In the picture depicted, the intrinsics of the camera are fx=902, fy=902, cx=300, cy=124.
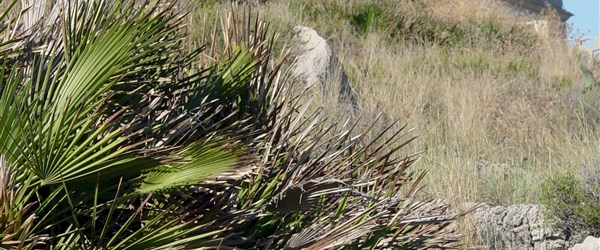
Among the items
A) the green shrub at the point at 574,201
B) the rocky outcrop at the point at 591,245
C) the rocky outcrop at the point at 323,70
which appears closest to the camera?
the rocky outcrop at the point at 591,245

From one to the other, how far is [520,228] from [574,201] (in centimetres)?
47

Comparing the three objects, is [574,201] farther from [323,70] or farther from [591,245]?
[323,70]

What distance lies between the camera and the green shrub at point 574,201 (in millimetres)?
6348

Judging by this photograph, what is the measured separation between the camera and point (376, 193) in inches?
151

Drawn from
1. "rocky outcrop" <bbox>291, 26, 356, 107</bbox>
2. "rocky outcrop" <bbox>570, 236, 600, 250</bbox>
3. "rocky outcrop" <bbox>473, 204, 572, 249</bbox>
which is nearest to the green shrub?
"rocky outcrop" <bbox>473, 204, 572, 249</bbox>

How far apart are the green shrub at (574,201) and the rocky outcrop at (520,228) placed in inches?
3.5

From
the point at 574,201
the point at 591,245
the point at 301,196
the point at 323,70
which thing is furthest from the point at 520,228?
the point at 323,70

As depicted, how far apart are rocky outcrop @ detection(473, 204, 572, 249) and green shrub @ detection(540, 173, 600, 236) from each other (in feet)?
0.29

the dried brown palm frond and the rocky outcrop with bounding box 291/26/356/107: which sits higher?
the dried brown palm frond

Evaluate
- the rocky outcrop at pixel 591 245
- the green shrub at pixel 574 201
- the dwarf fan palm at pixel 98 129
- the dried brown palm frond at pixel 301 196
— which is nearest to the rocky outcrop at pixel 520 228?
the green shrub at pixel 574 201

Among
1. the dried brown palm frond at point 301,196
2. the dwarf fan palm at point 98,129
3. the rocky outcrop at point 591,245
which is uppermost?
the dwarf fan palm at point 98,129

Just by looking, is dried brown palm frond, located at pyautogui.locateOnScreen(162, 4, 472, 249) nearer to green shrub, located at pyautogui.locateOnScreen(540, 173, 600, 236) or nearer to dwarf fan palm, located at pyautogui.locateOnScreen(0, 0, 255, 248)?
dwarf fan palm, located at pyautogui.locateOnScreen(0, 0, 255, 248)

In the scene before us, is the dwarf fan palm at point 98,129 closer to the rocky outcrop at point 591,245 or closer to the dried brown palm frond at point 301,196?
the dried brown palm frond at point 301,196

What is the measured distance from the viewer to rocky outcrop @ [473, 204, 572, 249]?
6223 mm
